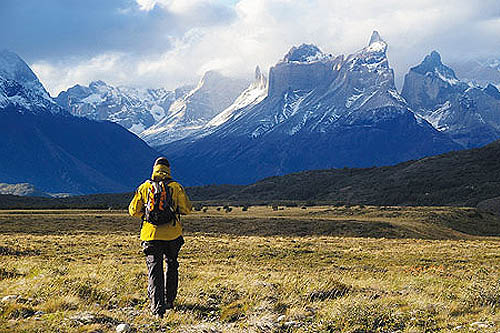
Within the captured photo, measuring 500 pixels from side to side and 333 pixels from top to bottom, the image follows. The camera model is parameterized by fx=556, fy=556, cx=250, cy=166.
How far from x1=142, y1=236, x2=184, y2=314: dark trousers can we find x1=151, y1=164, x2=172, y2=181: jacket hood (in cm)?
138

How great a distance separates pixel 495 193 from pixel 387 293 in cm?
10529

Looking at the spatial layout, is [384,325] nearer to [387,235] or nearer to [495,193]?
[387,235]

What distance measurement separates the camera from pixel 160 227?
11.8 meters

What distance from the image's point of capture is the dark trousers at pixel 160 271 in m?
11.5

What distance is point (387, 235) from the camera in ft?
155

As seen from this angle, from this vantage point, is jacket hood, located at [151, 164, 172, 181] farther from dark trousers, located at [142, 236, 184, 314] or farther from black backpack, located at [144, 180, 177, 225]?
dark trousers, located at [142, 236, 184, 314]

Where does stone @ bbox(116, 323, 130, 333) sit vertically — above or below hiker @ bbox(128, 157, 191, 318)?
below

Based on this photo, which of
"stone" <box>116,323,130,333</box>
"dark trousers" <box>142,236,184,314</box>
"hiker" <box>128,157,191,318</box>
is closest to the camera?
"stone" <box>116,323,130,333</box>

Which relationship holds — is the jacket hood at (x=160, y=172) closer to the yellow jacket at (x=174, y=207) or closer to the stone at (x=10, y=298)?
the yellow jacket at (x=174, y=207)

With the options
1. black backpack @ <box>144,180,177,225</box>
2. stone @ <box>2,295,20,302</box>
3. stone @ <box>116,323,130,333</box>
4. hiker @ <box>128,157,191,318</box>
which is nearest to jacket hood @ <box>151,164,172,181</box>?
hiker @ <box>128,157,191,318</box>

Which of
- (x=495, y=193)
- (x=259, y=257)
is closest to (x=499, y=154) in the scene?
(x=495, y=193)

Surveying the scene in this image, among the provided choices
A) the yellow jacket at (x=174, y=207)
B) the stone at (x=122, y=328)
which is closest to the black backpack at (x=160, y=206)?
the yellow jacket at (x=174, y=207)

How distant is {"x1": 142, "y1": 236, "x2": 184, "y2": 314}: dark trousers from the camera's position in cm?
1153

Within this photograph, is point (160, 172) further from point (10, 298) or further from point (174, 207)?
point (10, 298)
